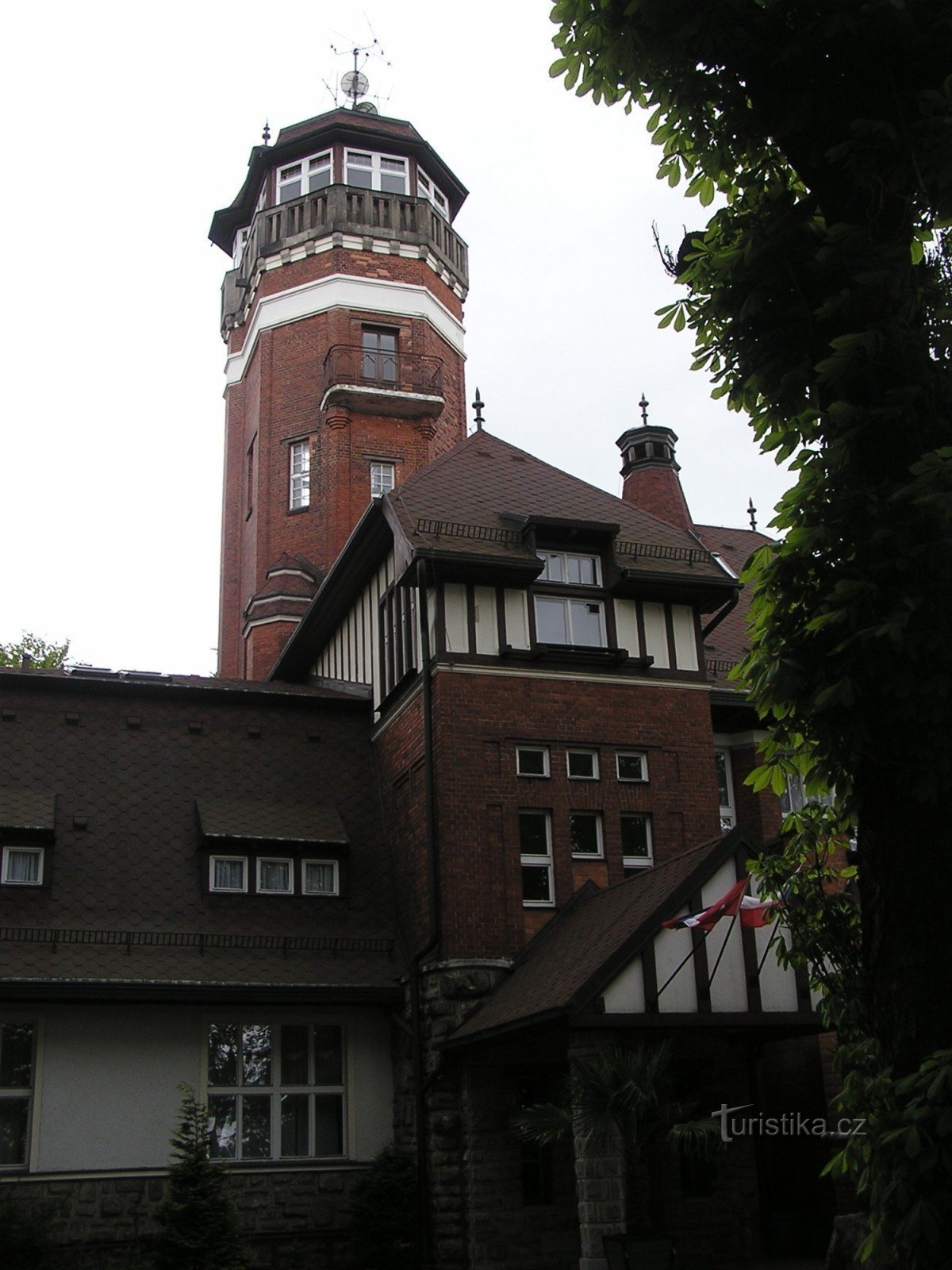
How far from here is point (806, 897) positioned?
944 centimetres

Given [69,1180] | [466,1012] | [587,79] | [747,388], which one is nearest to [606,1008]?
[466,1012]

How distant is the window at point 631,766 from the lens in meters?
20.7

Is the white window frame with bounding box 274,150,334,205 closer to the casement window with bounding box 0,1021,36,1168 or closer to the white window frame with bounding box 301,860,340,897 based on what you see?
the white window frame with bounding box 301,860,340,897

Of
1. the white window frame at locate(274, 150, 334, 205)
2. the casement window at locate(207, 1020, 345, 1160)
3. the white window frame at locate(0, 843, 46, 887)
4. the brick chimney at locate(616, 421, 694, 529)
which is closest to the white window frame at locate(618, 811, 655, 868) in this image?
the casement window at locate(207, 1020, 345, 1160)

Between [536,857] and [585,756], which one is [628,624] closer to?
[585,756]

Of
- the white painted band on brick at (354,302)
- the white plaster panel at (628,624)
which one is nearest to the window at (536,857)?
the white plaster panel at (628,624)

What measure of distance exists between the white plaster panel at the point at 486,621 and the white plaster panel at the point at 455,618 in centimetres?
19

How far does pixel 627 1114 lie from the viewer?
14602 millimetres

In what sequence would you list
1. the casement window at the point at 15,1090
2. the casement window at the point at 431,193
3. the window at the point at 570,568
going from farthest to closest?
1. the casement window at the point at 431,193
2. the window at the point at 570,568
3. the casement window at the point at 15,1090

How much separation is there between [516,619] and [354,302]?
15.7m

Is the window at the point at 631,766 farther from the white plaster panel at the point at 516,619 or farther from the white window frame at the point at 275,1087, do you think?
the white window frame at the point at 275,1087

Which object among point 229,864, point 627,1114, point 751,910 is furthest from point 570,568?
point 627,1114

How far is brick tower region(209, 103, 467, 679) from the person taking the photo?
1284 inches

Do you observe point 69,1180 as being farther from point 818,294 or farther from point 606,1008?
point 818,294
